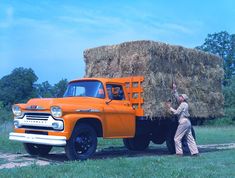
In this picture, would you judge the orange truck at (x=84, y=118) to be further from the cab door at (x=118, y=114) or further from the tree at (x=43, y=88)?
the tree at (x=43, y=88)

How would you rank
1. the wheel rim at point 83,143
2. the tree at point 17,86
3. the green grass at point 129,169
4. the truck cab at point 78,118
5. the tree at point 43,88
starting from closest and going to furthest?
the green grass at point 129,169 → the truck cab at point 78,118 → the wheel rim at point 83,143 → the tree at point 17,86 → the tree at point 43,88

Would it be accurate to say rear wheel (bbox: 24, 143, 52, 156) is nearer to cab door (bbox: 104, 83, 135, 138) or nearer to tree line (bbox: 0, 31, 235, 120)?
cab door (bbox: 104, 83, 135, 138)

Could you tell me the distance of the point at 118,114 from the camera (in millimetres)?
13078

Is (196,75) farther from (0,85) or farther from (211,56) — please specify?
(0,85)

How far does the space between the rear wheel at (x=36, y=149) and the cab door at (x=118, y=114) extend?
80.5 inches

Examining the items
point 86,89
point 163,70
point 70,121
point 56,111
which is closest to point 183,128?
point 163,70

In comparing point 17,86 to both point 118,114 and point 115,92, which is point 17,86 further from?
point 118,114

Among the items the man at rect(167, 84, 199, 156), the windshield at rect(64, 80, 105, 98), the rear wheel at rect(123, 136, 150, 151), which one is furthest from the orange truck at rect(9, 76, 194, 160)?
the rear wheel at rect(123, 136, 150, 151)

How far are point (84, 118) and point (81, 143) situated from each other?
2.19 feet

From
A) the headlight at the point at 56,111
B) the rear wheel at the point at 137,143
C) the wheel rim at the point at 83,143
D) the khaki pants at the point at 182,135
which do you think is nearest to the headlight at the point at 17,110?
the headlight at the point at 56,111

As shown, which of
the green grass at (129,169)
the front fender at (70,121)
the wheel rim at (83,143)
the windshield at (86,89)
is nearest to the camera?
the green grass at (129,169)

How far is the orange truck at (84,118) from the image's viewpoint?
1169 centimetres

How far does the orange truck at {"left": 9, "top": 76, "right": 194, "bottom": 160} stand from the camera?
38.3 feet

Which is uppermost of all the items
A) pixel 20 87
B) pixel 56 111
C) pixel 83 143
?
pixel 20 87
